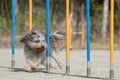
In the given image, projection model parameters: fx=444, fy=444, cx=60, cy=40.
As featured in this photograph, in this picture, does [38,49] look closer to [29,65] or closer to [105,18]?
[29,65]

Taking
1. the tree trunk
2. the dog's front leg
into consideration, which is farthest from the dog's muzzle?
the tree trunk

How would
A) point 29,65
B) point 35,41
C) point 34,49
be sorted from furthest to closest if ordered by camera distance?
point 29,65 < point 34,49 < point 35,41

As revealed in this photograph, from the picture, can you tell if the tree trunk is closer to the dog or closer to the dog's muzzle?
the dog

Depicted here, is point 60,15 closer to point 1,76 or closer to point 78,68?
point 78,68

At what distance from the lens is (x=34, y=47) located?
10234 millimetres

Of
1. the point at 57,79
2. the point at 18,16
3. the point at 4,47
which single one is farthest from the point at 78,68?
the point at 18,16

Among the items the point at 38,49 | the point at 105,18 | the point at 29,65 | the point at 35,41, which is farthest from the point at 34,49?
the point at 105,18

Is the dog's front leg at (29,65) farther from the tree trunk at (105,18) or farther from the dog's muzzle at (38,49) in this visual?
the tree trunk at (105,18)

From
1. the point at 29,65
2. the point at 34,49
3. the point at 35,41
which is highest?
the point at 35,41

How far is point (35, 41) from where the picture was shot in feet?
33.7

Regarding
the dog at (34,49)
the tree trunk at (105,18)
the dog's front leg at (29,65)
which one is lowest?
the dog's front leg at (29,65)

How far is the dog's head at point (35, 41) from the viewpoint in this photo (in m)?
10.2

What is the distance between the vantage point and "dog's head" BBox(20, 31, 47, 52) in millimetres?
10164

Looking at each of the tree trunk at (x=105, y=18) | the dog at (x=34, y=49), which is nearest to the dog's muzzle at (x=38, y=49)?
the dog at (x=34, y=49)
